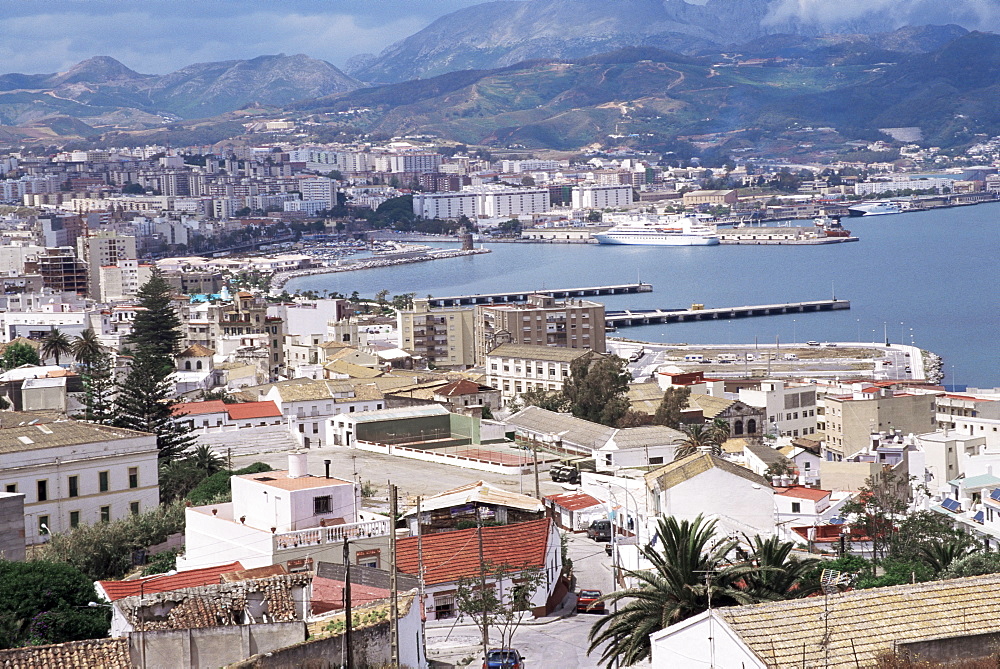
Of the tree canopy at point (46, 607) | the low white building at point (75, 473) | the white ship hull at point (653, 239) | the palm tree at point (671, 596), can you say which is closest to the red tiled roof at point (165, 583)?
the tree canopy at point (46, 607)

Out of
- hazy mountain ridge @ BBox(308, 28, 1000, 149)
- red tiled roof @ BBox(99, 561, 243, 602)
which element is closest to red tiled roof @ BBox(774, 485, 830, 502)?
red tiled roof @ BBox(99, 561, 243, 602)

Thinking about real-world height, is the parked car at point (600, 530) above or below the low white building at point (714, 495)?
below

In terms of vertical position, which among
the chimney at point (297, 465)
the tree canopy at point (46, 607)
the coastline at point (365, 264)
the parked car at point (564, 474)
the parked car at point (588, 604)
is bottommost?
the coastline at point (365, 264)

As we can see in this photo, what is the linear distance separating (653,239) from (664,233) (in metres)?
0.64

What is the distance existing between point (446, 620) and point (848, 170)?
10013 centimetres

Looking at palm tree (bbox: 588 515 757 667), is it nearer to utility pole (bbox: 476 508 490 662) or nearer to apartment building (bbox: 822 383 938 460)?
utility pole (bbox: 476 508 490 662)

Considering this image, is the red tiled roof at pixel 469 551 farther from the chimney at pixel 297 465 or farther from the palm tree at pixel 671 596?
the palm tree at pixel 671 596

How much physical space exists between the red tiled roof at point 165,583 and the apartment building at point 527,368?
14.3 metres

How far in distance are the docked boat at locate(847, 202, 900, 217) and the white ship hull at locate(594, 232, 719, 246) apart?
16.2m

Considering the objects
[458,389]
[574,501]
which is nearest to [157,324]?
[458,389]

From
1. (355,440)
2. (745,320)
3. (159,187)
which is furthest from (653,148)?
(355,440)

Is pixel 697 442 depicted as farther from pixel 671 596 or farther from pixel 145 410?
pixel 671 596

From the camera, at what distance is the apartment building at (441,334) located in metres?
26.1

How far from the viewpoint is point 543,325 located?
2592cm
